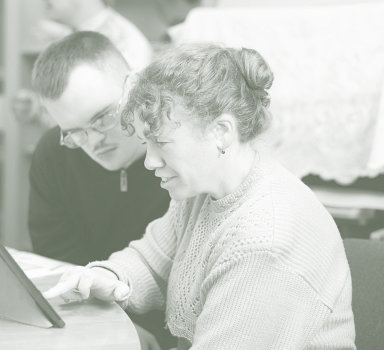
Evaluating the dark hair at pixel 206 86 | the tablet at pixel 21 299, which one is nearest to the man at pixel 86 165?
the dark hair at pixel 206 86

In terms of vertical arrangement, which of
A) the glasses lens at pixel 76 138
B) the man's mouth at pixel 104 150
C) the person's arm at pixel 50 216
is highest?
the glasses lens at pixel 76 138

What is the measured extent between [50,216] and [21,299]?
0.94 m

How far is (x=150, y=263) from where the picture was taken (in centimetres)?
140

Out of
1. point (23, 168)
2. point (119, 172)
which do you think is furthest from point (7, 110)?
point (119, 172)

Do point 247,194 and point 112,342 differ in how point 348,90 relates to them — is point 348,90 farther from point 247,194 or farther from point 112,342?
point 112,342

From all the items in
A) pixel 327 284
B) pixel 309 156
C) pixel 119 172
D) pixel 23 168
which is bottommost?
pixel 23 168

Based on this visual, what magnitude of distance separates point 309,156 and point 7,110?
218 centimetres

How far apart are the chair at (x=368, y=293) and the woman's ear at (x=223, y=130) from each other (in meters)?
0.38

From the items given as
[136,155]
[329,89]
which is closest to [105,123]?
[136,155]

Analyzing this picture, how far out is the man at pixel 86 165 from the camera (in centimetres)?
159

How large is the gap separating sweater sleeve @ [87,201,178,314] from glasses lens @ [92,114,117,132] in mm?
291

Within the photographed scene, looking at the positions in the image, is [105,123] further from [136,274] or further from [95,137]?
[136,274]

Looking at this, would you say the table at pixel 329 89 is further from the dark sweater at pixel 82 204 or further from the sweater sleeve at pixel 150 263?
the sweater sleeve at pixel 150 263

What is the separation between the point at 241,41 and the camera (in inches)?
107
